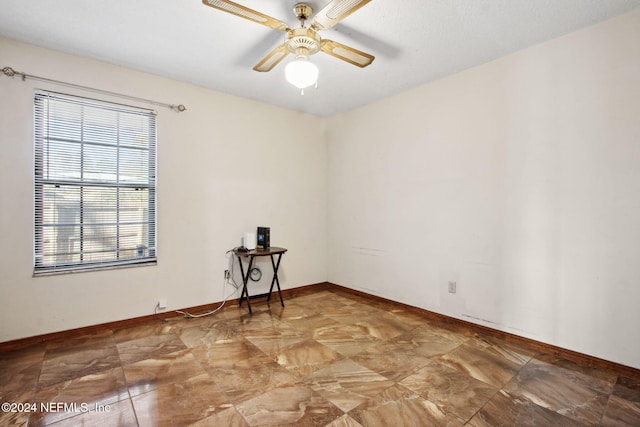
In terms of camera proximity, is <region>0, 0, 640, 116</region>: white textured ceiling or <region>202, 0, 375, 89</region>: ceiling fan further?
<region>0, 0, 640, 116</region>: white textured ceiling

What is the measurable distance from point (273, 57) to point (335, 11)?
703mm

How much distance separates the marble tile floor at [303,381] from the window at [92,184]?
0.79m

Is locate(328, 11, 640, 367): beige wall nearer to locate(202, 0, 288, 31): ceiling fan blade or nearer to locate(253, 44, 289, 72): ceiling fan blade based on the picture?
locate(253, 44, 289, 72): ceiling fan blade

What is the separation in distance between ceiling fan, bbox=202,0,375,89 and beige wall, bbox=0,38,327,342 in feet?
4.66

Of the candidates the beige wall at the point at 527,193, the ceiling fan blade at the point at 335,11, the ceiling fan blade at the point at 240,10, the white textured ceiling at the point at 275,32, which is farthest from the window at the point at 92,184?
the beige wall at the point at 527,193

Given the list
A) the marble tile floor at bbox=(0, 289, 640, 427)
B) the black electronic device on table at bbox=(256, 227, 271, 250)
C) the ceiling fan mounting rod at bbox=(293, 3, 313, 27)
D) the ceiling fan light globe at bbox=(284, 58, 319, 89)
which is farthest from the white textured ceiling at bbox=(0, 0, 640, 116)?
the marble tile floor at bbox=(0, 289, 640, 427)

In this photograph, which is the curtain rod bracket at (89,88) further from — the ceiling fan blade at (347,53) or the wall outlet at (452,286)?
the wall outlet at (452,286)

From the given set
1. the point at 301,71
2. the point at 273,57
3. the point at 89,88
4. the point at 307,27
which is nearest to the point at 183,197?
the point at 89,88

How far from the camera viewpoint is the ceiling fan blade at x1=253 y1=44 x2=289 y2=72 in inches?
85.4

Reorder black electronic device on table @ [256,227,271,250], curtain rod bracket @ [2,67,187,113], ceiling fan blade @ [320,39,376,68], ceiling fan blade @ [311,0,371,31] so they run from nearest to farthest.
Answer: ceiling fan blade @ [311,0,371,31] → ceiling fan blade @ [320,39,376,68] → curtain rod bracket @ [2,67,187,113] → black electronic device on table @ [256,227,271,250]

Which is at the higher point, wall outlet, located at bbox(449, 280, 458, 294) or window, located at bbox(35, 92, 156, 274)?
window, located at bbox(35, 92, 156, 274)

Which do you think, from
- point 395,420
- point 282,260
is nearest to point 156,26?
point 282,260

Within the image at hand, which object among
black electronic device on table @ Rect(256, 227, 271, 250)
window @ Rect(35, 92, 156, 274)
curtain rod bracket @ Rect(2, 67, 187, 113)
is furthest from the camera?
black electronic device on table @ Rect(256, 227, 271, 250)

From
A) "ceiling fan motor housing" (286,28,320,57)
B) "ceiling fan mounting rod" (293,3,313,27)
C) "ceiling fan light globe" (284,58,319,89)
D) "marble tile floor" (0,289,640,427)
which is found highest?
"ceiling fan mounting rod" (293,3,313,27)
